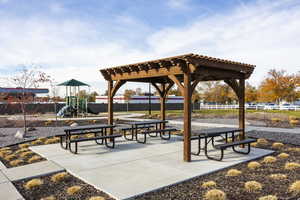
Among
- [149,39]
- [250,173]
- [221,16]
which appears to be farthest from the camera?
[149,39]

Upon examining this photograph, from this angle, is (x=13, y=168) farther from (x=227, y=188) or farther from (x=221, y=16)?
(x=221, y=16)

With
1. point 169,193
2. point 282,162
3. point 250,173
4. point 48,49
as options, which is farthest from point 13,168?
point 48,49

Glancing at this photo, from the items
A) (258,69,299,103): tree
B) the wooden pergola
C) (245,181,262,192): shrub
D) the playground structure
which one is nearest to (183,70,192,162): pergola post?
the wooden pergola

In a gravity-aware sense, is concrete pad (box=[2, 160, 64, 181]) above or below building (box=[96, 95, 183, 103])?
below

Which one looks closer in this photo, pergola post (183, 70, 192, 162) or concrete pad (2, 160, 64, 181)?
concrete pad (2, 160, 64, 181)

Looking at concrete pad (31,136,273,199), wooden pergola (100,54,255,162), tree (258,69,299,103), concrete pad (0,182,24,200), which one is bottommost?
concrete pad (31,136,273,199)

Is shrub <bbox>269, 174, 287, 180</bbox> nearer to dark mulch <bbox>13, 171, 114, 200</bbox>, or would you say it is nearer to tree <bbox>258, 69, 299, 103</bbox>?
dark mulch <bbox>13, 171, 114, 200</bbox>

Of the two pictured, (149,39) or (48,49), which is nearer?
(48,49)

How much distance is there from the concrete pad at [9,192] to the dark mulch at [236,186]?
1908 millimetres

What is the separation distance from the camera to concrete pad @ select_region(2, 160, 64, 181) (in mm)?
4134

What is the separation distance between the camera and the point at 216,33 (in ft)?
34.3

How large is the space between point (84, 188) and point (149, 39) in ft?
34.9

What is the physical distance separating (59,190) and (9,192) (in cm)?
75

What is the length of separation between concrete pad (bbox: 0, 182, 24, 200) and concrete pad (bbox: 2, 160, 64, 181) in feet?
0.96
